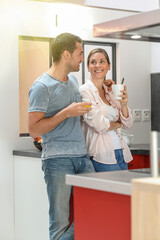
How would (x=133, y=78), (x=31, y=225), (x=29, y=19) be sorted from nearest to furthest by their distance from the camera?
(x=31, y=225) → (x=29, y=19) → (x=133, y=78)

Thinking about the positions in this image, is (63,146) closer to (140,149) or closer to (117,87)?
(117,87)

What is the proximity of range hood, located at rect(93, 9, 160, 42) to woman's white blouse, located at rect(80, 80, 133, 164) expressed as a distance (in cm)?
51

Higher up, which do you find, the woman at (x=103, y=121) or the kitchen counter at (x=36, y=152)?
the woman at (x=103, y=121)

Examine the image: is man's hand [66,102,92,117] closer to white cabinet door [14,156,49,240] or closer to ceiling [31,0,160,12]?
white cabinet door [14,156,49,240]

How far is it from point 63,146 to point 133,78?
81.8 inches

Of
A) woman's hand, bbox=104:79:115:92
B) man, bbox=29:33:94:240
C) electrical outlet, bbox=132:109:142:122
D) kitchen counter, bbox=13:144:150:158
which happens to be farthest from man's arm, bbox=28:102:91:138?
electrical outlet, bbox=132:109:142:122

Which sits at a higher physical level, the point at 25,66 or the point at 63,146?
the point at 25,66

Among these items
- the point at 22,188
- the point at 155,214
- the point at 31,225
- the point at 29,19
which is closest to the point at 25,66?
the point at 29,19

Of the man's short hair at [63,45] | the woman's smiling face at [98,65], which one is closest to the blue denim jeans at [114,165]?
the woman's smiling face at [98,65]

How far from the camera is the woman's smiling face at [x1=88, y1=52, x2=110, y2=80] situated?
10.4ft

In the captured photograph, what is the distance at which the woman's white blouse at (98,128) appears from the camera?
297 cm

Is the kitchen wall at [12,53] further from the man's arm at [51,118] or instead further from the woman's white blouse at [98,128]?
the man's arm at [51,118]

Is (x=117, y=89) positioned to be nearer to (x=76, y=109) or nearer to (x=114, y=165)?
(x=76, y=109)

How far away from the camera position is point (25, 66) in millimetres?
4227
